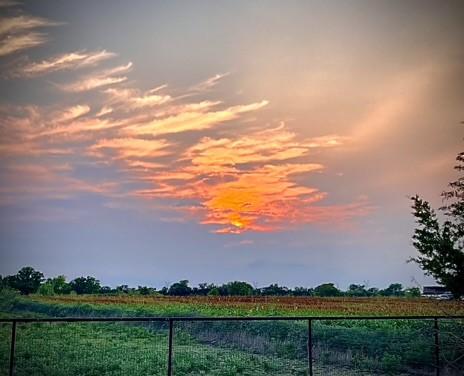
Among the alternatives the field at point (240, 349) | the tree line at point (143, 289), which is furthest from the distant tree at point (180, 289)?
the field at point (240, 349)

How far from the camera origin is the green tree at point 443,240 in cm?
971

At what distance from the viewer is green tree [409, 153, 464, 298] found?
9711 mm

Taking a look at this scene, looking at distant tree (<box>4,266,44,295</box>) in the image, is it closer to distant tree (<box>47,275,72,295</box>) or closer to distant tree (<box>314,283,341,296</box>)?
distant tree (<box>47,275,72,295</box>)

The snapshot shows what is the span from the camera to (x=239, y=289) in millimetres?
31547

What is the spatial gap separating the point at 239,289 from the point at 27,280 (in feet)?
36.7

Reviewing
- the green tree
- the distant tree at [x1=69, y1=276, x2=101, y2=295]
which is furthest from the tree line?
the green tree

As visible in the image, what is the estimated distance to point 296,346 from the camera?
487 inches

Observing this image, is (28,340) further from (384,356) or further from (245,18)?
(245,18)

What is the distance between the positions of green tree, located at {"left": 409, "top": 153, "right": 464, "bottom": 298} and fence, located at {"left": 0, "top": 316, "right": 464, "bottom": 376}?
2.48 feet

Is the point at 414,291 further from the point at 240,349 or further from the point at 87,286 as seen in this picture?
the point at 87,286

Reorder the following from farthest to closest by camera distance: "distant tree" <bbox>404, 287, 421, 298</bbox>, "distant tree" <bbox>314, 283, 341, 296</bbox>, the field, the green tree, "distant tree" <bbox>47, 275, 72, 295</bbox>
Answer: "distant tree" <bbox>47, 275, 72, 295</bbox> < "distant tree" <bbox>314, 283, 341, 296</bbox> < "distant tree" <bbox>404, 287, 421, 298</bbox> < the green tree < the field

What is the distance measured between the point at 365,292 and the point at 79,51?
21.3 metres

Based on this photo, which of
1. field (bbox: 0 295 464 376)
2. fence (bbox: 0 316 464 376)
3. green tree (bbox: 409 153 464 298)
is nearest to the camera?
fence (bbox: 0 316 464 376)

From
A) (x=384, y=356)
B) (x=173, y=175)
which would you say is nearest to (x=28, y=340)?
(x=384, y=356)
